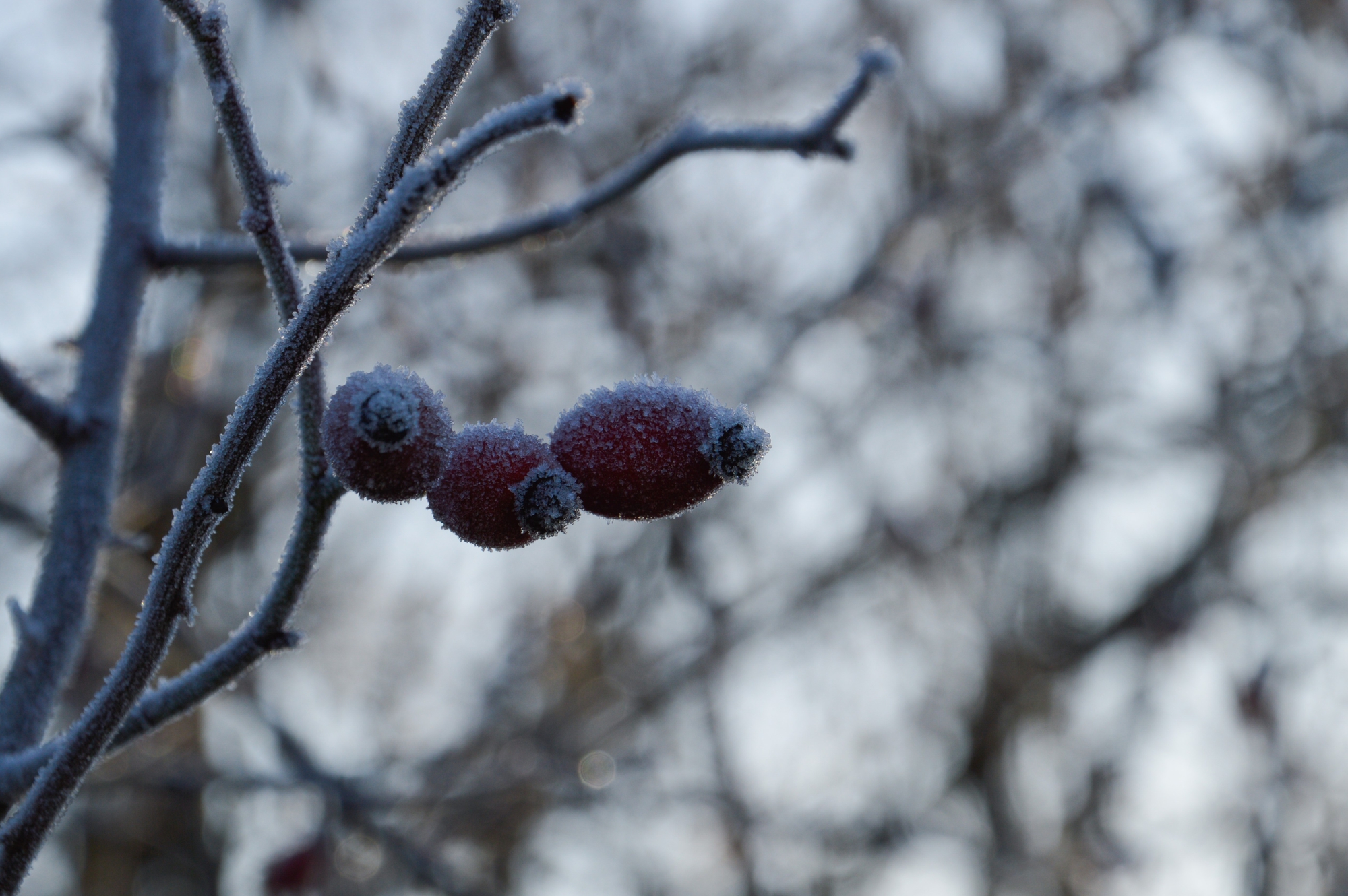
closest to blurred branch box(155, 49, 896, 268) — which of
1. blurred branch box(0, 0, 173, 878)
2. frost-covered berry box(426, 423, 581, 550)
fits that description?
blurred branch box(0, 0, 173, 878)

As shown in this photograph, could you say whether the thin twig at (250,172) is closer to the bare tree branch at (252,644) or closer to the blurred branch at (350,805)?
the bare tree branch at (252,644)

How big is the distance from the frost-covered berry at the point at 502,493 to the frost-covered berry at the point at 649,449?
0.11 ft

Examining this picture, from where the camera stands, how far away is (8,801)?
3.68 feet

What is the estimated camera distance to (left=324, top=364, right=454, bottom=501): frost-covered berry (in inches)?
36.4

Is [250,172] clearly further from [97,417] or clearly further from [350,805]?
[350,805]

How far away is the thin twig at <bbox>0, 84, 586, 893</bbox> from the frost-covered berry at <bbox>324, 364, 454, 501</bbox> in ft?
0.22

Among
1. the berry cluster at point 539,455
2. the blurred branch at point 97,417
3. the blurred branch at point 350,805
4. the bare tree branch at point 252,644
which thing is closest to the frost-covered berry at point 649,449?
the berry cluster at point 539,455

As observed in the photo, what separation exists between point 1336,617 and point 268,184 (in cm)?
647

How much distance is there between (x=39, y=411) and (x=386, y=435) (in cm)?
80

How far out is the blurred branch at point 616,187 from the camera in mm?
1557

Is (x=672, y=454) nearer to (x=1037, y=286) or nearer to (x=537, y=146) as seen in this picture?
(x=537, y=146)

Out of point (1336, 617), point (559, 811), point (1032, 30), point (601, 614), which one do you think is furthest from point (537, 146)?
point (1336, 617)

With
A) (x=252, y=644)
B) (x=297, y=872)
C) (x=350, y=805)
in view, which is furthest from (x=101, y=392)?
(x=297, y=872)

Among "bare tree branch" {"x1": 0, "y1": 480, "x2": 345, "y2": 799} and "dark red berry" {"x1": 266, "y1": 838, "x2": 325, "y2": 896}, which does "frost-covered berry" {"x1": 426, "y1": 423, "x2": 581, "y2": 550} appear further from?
"dark red berry" {"x1": 266, "y1": 838, "x2": 325, "y2": 896}
